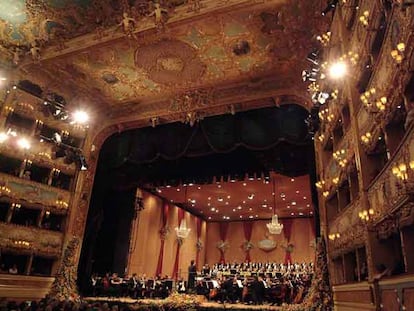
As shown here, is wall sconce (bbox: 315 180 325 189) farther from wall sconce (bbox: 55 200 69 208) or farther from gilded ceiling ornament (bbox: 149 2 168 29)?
wall sconce (bbox: 55 200 69 208)

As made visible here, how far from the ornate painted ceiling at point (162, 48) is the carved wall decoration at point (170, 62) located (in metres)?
0.03

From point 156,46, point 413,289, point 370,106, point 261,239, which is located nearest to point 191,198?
point 261,239

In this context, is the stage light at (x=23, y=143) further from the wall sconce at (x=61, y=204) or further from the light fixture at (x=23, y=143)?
the wall sconce at (x=61, y=204)

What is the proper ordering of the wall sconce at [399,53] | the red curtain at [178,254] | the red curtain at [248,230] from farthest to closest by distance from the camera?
the red curtain at [248,230]
the red curtain at [178,254]
the wall sconce at [399,53]

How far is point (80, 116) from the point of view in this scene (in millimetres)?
10867

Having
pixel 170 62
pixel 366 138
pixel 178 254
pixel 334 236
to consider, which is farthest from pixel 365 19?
pixel 178 254

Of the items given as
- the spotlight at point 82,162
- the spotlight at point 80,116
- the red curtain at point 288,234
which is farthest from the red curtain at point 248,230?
the spotlight at point 80,116

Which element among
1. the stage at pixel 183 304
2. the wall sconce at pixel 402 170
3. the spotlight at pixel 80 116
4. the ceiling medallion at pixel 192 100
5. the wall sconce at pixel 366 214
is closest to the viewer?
the wall sconce at pixel 402 170

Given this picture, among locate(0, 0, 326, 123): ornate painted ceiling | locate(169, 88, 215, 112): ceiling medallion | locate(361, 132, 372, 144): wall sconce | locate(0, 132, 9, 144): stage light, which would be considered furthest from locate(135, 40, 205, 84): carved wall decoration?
locate(361, 132, 372, 144): wall sconce

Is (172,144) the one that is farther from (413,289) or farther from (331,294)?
(413,289)

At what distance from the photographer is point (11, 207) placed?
29.9 feet

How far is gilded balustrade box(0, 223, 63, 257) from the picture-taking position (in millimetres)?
8836

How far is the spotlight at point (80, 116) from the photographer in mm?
10812

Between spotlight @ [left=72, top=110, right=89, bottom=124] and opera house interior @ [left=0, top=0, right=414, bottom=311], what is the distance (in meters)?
0.05
